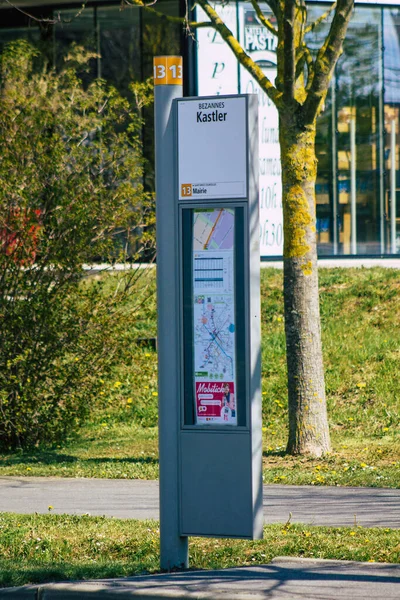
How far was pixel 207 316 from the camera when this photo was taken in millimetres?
5785

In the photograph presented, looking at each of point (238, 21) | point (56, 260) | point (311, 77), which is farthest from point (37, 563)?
point (238, 21)

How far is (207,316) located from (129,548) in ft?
5.78

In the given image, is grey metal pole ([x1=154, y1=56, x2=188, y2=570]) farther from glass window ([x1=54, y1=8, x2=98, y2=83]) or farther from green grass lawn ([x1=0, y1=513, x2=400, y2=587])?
glass window ([x1=54, y1=8, x2=98, y2=83])

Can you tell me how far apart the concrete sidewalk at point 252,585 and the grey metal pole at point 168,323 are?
0.30 metres

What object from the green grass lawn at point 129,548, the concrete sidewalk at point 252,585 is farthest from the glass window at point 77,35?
the concrete sidewalk at point 252,585

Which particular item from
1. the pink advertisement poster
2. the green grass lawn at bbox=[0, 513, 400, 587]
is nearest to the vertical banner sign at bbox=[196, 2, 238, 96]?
the green grass lawn at bbox=[0, 513, 400, 587]

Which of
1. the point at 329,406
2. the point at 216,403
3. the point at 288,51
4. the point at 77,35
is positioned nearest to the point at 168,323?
the point at 216,403

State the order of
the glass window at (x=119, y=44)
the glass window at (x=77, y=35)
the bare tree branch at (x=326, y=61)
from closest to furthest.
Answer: the bare tree branch at (x=326, y=61)
the glass window at (x=119, y=44)
the glass window at (x=77, y=35)

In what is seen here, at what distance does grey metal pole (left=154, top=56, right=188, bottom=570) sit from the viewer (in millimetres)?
5789

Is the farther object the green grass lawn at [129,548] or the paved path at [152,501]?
the paved path at [152,501]

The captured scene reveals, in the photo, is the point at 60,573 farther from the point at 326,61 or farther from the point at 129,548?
the point at 326,61

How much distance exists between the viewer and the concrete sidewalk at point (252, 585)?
4.96 meters

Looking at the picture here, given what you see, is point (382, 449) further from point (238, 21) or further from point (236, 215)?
point (238, 21)

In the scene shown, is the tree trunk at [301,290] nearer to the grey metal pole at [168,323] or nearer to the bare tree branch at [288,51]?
the bare tree branch at [288,51]
